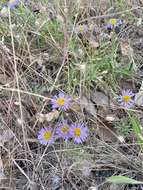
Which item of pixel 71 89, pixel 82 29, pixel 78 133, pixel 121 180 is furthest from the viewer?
pixel 82 29

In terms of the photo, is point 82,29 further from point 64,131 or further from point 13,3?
point 64,131

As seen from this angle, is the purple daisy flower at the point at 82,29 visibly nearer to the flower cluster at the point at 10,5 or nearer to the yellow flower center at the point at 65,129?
the flower cluster at the point at 10,5

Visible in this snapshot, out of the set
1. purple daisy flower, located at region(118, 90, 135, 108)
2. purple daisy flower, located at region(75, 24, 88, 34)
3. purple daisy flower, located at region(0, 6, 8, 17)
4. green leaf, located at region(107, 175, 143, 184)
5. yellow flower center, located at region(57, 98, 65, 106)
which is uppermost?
purple daisy flower, located at region(0, 6, 8, 17)

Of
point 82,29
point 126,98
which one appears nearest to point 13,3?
point 82,29

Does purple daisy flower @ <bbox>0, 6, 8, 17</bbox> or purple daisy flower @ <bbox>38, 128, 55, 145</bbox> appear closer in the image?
purple daisy flower @ <bbox>38, 128, 55, 145</bbox>

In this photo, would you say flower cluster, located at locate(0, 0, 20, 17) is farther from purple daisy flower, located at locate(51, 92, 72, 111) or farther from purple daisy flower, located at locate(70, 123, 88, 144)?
purple daisy flower, located at locate(70, 123, 88, 144)

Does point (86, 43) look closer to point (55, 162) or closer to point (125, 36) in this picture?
point (125, 36)

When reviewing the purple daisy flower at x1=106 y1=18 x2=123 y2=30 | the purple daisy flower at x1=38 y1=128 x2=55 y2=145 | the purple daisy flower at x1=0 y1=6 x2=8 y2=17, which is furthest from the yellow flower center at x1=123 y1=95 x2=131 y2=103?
the purple daisy flower at x1=0 y1=6 x2=8 y2=17
